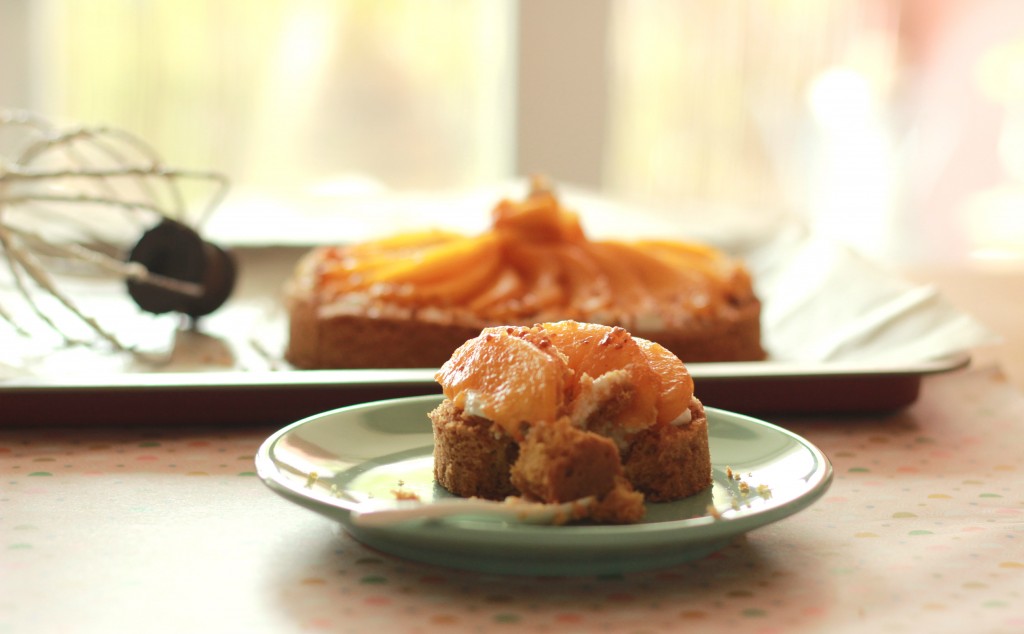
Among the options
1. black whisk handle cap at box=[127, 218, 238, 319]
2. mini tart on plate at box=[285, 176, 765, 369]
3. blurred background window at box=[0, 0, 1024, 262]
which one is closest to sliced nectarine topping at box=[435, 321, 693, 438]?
mini tart on plate at box=[285, 176, 765, 369]

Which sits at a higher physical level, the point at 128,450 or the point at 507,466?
the point at 507,466

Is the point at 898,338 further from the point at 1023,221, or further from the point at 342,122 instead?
the point at 342,122

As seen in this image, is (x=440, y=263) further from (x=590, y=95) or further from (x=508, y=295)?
(x=590, y=95)

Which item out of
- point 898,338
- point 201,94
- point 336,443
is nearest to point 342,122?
point 201,94

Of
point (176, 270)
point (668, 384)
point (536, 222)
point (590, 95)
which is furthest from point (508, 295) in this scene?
point (590, 95)

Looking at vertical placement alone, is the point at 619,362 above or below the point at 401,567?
above

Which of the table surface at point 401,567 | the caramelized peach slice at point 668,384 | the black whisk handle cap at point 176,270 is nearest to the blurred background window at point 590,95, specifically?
the black whisk handle cap at point 176,270

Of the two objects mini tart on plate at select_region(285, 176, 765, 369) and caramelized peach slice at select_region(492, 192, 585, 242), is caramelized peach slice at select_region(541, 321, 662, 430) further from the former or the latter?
caramelized peach slice at select_region(492, 192, 585, 242)
